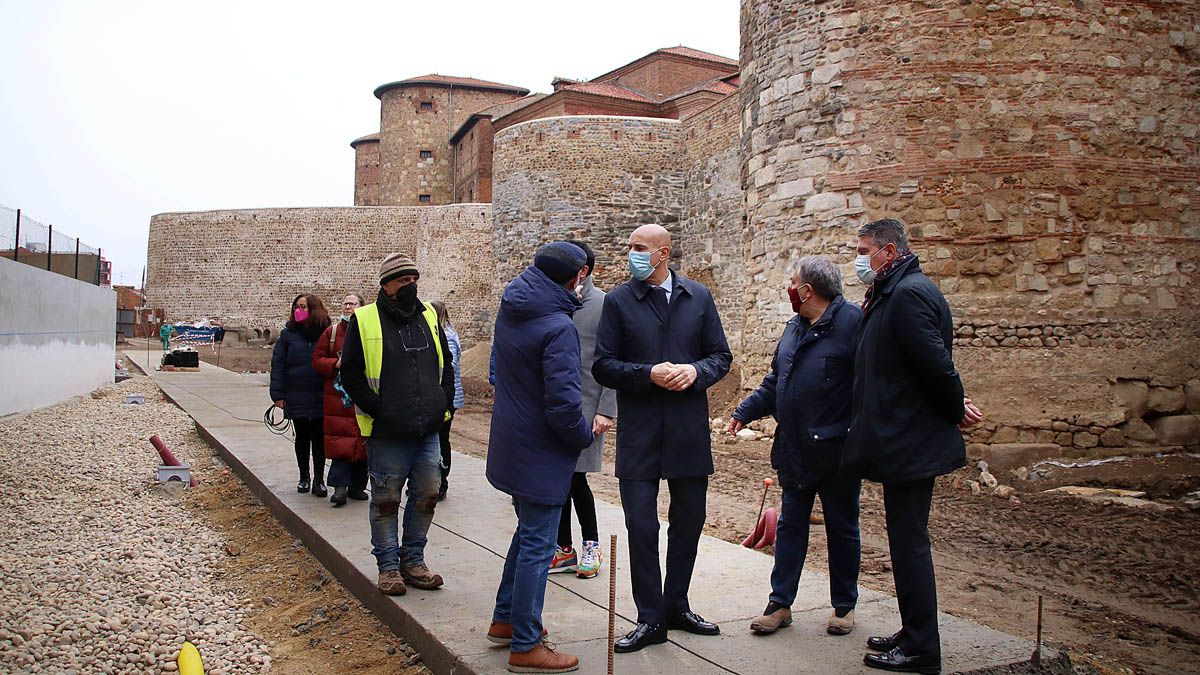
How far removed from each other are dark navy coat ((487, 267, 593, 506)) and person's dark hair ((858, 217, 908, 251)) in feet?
4.21

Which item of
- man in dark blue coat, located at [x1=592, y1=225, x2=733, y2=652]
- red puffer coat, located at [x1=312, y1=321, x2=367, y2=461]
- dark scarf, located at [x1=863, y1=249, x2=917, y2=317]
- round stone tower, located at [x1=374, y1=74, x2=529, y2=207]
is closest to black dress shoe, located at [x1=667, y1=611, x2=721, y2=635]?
man in dark blue coat, located at [x1=592, y1=225, x2=733, y2=652]

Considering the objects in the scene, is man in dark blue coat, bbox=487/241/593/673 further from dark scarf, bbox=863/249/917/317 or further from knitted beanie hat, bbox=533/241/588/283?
dark scarf, bbox=863/249/917/317

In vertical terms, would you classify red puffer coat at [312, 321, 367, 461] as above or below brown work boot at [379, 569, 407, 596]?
above

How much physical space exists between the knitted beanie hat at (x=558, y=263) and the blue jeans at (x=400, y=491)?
1340 millimetres

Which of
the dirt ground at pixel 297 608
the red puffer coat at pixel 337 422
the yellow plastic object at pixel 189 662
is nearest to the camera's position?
the yellow plastic object at pixel 189 662

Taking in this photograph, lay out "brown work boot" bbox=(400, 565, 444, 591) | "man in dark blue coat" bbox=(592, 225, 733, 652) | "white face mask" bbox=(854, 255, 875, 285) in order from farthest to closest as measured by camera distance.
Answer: "brown work boot" bbox=(400, 565, 444, 591) < "white face mask" bbox=(854, 255, 875, 285) < "man in dark blue coat" bbox=(592, 225, 733, 652)

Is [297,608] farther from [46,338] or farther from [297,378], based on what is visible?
[46,338]

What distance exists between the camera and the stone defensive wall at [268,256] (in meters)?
42.9

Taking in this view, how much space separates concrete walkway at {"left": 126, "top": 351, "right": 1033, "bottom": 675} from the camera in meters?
3.65

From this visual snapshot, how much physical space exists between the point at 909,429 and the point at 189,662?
311 centimetres

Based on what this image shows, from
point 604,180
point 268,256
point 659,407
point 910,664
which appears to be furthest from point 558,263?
point 268,256

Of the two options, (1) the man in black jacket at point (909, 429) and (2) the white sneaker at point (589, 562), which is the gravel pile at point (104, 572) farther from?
(1) the man in black jacket at point (909, 429)

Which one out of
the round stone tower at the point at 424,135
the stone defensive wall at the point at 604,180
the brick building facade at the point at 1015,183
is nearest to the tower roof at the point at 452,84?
the round stone tower at the point at 424,135

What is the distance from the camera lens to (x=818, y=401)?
13.4ft
